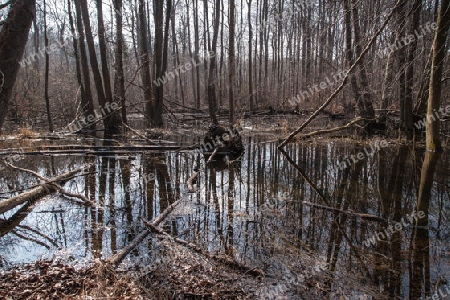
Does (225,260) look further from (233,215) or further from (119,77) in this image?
(119,77)

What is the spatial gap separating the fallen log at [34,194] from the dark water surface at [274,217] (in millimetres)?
161

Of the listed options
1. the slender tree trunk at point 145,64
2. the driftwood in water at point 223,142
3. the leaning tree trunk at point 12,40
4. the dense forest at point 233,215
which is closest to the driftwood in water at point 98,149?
the dense forest at point 233,215

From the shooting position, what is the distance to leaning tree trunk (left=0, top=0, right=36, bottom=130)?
9.00 feet

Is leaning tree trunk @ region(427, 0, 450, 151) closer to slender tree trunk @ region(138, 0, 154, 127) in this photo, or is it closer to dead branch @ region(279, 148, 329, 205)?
dead branch @ region(279, 148, 329, 205)

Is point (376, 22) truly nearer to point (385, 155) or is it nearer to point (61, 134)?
point (385, 155)

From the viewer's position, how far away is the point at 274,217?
488 centimetres

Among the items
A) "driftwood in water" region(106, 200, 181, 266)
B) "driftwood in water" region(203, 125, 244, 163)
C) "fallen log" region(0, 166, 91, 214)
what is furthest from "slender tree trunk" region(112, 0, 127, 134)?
"driftwood in water" region(106, 200, 181, 266)

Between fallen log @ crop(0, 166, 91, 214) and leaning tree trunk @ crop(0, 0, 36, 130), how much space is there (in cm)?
247

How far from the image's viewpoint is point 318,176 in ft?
24.7

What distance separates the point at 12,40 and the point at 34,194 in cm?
353

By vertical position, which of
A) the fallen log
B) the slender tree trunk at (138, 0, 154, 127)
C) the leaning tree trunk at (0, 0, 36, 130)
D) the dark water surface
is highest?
the slender tree trunk at (138, 0, 154, 127)

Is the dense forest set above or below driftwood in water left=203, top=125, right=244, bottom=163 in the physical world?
below

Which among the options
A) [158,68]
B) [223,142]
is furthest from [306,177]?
[158,68]

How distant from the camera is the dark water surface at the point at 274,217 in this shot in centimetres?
354
